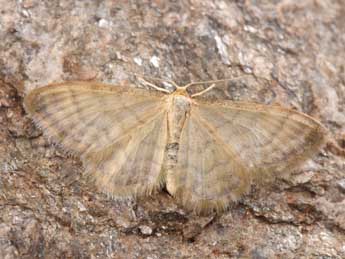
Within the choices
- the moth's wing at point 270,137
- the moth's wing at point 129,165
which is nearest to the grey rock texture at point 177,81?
the moth's wing at point 129,165

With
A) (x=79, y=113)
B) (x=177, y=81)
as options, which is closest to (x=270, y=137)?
(x=177, y=81)

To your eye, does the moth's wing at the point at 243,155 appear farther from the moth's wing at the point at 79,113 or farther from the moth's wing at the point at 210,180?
the moth's wing at the point at 79,113

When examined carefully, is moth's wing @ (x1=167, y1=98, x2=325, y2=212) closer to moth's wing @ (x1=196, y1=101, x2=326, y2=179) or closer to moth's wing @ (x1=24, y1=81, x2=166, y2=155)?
moth's wing @ (x1=196, y1=101, x2=326, y2=179)

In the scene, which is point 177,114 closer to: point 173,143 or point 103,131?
point 173,143

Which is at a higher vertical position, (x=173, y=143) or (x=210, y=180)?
(x=173, y=143)

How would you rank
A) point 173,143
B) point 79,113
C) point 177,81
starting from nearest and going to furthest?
point 79,113 → point 173,143 → point 177,81

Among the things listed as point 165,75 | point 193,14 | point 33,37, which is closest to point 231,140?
point 165,75

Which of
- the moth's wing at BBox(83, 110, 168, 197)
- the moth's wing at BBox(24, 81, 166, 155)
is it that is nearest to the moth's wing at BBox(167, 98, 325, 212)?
the moth's wing at BBox(83, 110, 168, 197)

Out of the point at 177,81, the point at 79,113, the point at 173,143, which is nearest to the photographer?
the point at 79,113
